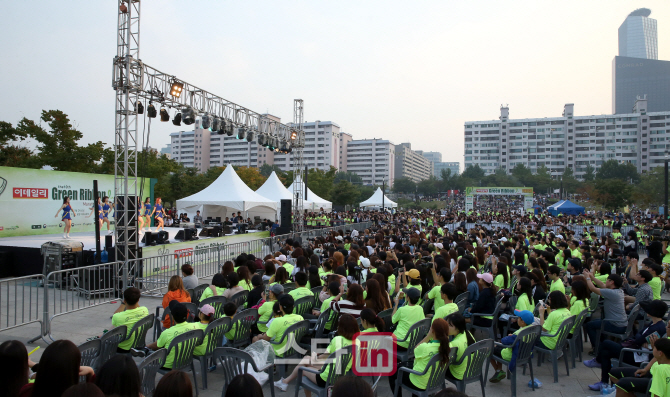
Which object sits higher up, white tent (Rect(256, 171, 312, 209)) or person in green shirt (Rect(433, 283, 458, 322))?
white tent (Rect(256, 171, 312, 209))

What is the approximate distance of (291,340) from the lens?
440 cm

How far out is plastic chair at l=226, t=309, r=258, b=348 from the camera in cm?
493

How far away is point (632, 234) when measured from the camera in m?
11.0

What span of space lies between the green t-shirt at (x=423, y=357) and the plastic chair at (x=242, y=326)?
2.30 metres

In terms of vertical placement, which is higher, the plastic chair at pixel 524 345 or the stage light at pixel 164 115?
the stage light at pixel 164 115

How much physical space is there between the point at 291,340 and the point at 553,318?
319 cm

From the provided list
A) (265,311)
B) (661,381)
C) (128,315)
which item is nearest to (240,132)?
(265,311)

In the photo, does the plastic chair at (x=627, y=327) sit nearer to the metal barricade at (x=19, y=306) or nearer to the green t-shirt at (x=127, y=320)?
the green t-shirt at (x=127, y=320)

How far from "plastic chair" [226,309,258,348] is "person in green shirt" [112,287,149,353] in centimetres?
109

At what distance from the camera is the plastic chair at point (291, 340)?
4340 mm

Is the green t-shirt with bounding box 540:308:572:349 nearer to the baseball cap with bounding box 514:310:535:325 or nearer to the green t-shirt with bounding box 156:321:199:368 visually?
the baseball cap with bounding box 514:310:535:325

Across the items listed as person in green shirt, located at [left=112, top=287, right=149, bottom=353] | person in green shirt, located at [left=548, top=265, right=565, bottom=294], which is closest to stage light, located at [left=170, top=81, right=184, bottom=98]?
person in green shirt, located at [left=112, top=287, right=149, bottom=353]

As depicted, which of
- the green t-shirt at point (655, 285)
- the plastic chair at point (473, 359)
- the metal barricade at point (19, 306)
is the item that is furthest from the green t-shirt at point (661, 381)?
the metal barricade at point (19, 306)

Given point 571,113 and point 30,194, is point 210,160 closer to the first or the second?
point 571,113
